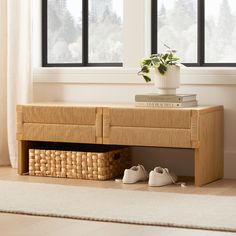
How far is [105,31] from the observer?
604 centimetres

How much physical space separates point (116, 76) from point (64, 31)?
74 centimetres

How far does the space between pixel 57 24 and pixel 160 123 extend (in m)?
1.59

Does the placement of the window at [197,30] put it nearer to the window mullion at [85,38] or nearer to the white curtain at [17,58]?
the window mullion at [85,38]

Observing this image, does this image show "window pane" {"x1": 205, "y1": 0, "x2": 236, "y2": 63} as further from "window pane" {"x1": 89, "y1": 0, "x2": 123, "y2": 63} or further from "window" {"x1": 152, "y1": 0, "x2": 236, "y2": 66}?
"window pane" {"x1": 89, "y1": 0, "x2": 123, "y2": 63}

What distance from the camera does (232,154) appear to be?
544 cm

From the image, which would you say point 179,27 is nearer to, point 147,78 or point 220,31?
point 220,31

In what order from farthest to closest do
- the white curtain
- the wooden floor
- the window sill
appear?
the white curtain, the window sill, the wooden floor

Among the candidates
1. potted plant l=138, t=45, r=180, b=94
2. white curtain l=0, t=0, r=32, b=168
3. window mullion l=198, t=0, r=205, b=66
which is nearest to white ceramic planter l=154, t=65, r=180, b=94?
potted plant l=138, t=45, r=180, b=94

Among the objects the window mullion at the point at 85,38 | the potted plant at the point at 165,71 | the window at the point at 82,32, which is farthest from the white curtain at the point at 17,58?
the potted plant at the point at 165,71

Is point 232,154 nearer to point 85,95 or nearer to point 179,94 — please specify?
point 179,94

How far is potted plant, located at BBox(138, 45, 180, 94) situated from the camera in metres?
5.29

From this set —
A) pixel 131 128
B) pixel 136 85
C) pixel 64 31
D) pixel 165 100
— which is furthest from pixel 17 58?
pixel 165 100

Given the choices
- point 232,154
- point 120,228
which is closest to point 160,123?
point 232,154

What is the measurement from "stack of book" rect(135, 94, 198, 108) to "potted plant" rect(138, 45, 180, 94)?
114mm
